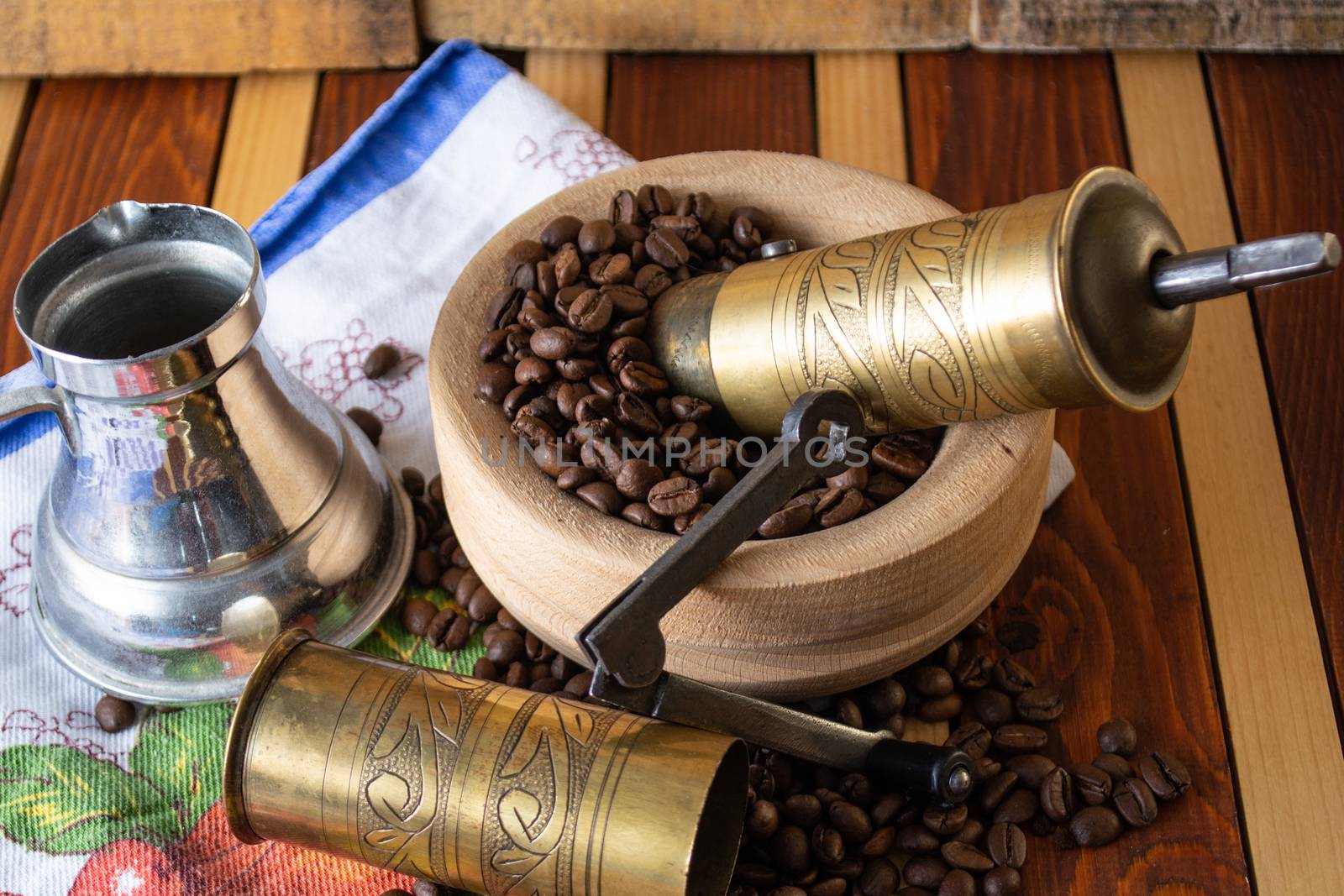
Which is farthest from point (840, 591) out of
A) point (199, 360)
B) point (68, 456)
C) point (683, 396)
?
point (68, 456)

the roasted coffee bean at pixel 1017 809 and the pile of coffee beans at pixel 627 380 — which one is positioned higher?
the pile of coffee beans at pixel 627 380

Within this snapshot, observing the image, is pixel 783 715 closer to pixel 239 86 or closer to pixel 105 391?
pixel 105 391

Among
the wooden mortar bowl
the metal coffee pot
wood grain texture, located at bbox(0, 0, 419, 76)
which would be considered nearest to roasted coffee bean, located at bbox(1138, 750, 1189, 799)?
the wooden mortar bowl

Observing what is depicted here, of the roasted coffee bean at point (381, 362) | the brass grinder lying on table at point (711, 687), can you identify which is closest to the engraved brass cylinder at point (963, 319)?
the brass grinder lying on table at point (711, 687)

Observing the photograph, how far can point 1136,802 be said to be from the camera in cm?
133

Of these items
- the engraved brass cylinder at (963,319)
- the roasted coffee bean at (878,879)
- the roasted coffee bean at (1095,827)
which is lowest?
the roasted coffee bean at (878,879)

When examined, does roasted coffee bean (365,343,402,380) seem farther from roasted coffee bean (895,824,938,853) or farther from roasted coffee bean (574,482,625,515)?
roasted coffee bean (895,824,938,853)

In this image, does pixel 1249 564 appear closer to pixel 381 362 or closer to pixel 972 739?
pixel 972 739

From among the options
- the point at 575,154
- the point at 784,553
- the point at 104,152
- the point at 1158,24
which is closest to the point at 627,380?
the point at 784,553

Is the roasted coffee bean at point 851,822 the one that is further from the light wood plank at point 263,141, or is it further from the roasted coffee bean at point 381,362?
the light wood plank at point 263,141

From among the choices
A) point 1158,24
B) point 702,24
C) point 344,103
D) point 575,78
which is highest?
point 1158,24

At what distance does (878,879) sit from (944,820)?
0.27 ft

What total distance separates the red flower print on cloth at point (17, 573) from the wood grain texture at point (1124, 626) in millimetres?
1014

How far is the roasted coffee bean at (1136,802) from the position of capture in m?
1.33
